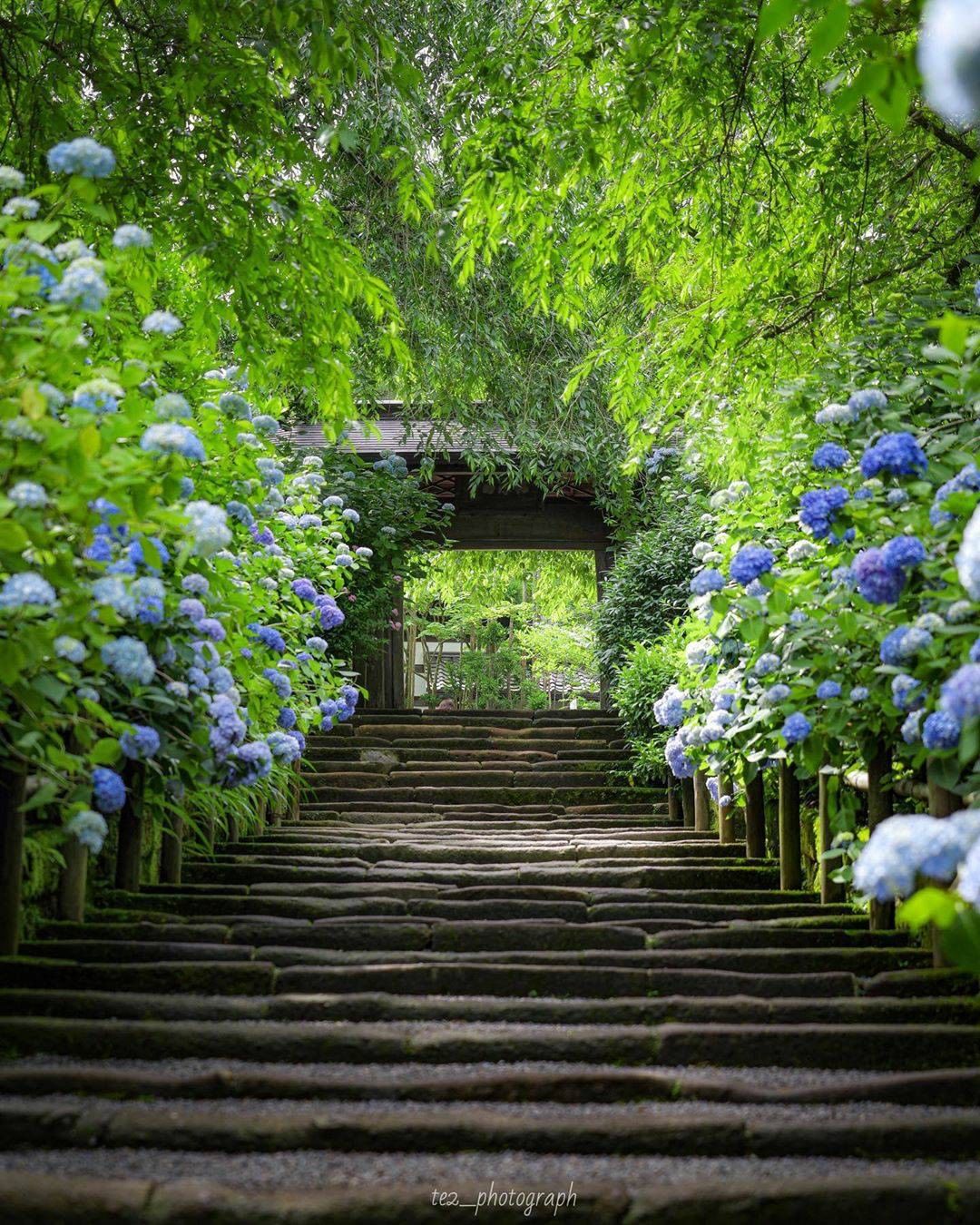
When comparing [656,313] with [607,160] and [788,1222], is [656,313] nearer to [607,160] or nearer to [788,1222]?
[607,160]

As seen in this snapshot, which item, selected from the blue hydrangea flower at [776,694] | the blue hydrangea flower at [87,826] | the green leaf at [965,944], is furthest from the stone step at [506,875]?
the green leaf at [965,944]

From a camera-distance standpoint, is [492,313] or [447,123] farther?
[492,313]

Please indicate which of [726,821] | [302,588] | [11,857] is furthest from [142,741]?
[726,821]

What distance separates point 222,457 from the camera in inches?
161

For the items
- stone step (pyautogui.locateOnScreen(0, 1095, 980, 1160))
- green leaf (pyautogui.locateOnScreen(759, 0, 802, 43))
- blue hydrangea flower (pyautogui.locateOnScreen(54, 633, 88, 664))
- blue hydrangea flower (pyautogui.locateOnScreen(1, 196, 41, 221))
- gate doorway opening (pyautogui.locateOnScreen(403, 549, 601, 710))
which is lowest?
stone step (pyautogui.locateOnScreen(0, 1095, 980, 1160))

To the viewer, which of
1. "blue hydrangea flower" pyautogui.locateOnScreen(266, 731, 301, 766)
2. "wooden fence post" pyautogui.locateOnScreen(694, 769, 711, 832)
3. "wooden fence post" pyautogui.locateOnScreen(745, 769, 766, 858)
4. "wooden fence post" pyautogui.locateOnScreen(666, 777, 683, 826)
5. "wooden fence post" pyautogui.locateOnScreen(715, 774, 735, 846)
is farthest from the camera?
"wooden fence post" pyautogui.locateOnScreen(666, 777, 683, 826)

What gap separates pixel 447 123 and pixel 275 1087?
3538 mm

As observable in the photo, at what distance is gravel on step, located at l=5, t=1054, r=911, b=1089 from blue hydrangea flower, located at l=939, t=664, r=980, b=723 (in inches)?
49.1

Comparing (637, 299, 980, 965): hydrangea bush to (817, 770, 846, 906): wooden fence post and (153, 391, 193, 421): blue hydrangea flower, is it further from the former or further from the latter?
(153, 391, 193, 421): blue hydrangea flower

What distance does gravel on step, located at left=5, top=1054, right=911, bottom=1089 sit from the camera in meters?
2.61

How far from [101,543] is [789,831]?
2.79m

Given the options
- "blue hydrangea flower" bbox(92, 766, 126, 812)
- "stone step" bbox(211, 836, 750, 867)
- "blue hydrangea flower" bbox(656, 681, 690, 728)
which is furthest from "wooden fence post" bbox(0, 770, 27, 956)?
"blue hydrangea flower" bbox(656, 681, 690, 728)

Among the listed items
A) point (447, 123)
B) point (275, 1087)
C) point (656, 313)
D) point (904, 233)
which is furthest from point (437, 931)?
point (656, 313)

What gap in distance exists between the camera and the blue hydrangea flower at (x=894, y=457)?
289 cm
